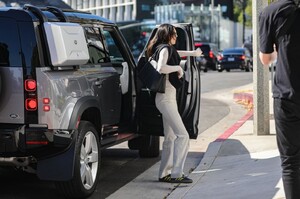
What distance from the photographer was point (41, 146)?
5.56m

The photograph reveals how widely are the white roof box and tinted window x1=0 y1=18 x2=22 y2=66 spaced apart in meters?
0.30

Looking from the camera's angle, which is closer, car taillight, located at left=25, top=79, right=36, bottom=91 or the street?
car taillight, located at left=25, top=79, right=36, bottom=91

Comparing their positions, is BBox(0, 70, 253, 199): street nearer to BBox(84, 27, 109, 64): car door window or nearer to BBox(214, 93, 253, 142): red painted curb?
BBox(214, 93, 253, 142): red painted curb

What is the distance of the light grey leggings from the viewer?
21.7ft

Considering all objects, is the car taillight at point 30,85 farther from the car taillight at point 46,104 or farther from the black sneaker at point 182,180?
the black sneaker at point 182,180

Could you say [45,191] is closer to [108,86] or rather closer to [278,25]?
[108,86]

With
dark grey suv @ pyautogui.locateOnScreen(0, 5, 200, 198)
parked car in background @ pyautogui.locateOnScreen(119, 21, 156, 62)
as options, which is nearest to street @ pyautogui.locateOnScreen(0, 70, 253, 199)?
dark grey suv @ pyautogui.locateOnScreen(0, 5, 200, 198)

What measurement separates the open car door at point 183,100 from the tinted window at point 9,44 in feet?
6.64

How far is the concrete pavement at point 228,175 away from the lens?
5992mm

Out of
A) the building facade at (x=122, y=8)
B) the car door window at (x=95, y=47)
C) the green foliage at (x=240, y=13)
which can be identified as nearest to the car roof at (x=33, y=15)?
the car door window at (x=95, y=47)

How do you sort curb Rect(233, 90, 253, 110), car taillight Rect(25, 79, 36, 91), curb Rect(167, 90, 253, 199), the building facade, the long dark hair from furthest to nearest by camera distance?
the building facade, curb Rect(233, 90, 253, 110), the long dark hair, curb Rect(167, 90, 253, 199), car taillight Rect(25, 79, 36, 91)

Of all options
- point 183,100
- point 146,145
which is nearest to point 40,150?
point 183,100

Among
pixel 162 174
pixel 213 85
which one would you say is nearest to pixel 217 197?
pixel 162 174

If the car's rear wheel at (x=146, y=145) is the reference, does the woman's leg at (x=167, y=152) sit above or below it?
above
